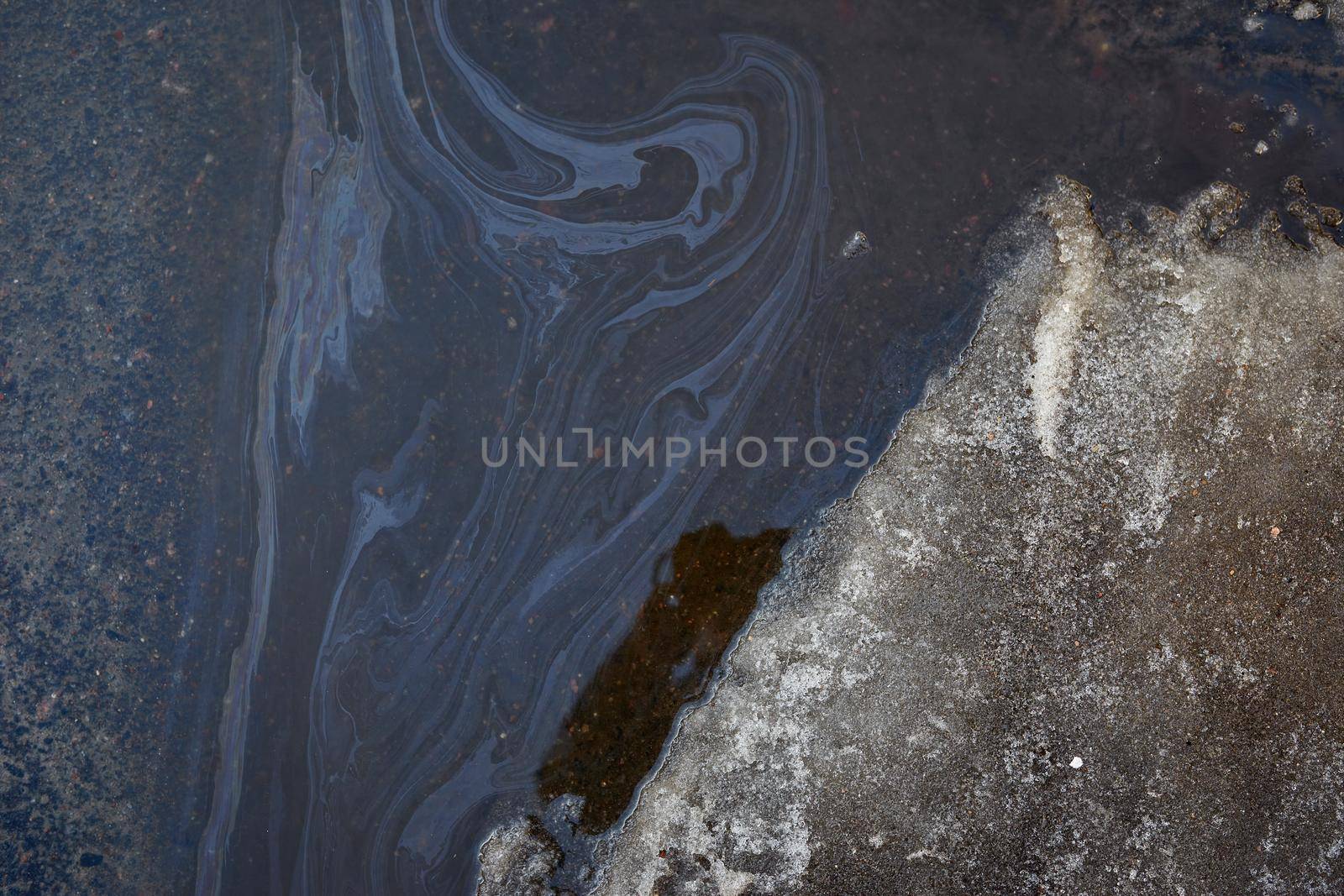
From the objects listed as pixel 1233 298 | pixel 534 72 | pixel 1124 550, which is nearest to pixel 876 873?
pixel 1124 550

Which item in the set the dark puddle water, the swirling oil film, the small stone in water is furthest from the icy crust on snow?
the small stone in water

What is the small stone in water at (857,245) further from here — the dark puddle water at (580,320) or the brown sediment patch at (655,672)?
the brown sediment patch at (655,672)

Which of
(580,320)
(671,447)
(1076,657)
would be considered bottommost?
(1076,657)

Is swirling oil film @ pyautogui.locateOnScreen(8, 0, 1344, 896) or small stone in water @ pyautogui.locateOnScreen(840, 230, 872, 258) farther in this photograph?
small stone in water @ pyautogui.locateOnScreen(840, 230, 872, 258)

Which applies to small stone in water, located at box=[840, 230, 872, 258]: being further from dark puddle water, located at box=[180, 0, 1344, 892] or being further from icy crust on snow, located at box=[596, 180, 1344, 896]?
icy crust on snow, located at box=[596, 180, 1344, 896]

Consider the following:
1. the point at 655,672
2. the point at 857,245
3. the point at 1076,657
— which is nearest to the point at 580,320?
the point at 857,245

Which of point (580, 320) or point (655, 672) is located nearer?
point (655, 672)

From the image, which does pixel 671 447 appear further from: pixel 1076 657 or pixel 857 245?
pixel 1076 657

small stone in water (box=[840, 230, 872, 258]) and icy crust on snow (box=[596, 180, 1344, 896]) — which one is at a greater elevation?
small stone in water (box=[840, 230, 872, 258])
